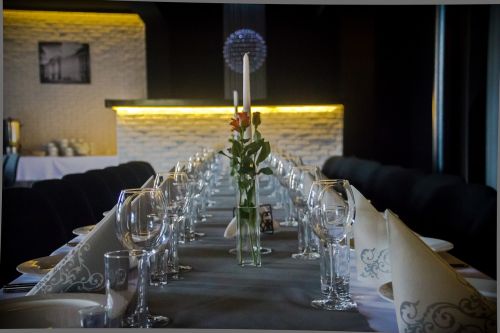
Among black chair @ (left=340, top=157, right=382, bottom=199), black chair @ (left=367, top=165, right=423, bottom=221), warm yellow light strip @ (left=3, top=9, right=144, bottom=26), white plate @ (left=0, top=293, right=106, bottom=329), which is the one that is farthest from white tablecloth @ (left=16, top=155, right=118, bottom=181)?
white plate @ (left=0, top=293, right=106, bottom=329)

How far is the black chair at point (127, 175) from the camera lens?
3520 millimetres

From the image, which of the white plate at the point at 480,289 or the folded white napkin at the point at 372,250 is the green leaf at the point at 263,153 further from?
the white plate at the point at 480,289

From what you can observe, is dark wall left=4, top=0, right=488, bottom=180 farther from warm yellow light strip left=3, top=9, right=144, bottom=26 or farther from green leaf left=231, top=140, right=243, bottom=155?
green leaf left=231, top=140, right=243, bottom=155

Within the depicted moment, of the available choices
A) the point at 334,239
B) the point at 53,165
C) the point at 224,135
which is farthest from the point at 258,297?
the point at 53,165

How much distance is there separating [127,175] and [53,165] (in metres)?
3.59

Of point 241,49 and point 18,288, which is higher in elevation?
point 241,49

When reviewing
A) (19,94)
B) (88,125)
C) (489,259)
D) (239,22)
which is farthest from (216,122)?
(489,259)

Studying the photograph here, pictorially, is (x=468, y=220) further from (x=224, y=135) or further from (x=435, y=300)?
(x=224, y=135)

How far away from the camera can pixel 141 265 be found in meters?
0.89

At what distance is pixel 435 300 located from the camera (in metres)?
0.77

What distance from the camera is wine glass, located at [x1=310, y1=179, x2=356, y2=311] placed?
3.38 feet

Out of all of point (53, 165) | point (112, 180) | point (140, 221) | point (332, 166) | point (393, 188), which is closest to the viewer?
point (140, 221)

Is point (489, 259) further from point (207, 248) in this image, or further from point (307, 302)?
point (307, 302)

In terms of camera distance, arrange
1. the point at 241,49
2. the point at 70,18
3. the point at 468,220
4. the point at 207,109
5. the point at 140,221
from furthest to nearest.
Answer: the point at 70,18 < the point at 241,49 < the point at 207,109 < the point at 468,220 < the point at 140,221
